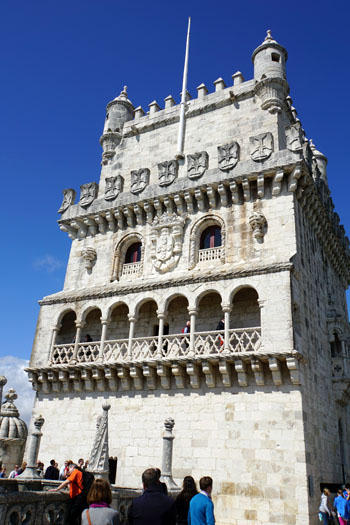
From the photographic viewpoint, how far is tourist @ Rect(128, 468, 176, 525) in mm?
5180

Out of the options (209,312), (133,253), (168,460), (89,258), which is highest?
(133,253)

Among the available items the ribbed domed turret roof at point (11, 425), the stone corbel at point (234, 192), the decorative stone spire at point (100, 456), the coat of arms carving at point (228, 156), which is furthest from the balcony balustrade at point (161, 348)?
the coat of arms carving at point (228, 156)

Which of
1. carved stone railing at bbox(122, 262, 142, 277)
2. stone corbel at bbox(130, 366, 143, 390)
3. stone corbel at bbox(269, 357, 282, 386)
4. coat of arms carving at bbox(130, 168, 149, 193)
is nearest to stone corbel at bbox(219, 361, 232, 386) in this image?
stone corbel at bbox(269, 357, 282, 386)

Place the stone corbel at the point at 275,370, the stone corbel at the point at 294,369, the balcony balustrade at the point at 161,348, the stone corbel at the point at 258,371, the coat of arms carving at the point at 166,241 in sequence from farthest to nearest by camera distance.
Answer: the coat of arms carving at the point at 166,241 < the balcony balustrade at the point at 161,348 < the stone corbel at the point at 258,371 < the stone corbel at the point at 275,370 < the stone corbel at the point at 294,369

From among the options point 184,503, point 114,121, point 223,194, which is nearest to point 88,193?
point 114,121

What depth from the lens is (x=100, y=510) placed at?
508 cm

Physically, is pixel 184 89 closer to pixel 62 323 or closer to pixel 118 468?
pixel 62 323

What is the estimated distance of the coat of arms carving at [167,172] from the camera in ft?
73.3

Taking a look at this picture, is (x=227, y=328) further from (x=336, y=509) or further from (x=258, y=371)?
(x=336, y=509)

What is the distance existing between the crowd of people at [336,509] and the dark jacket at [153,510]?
11495mm

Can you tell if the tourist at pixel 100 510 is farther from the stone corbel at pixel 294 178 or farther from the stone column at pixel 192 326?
the stone corbel at pixel 294 178

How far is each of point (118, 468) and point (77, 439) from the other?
2510 mm

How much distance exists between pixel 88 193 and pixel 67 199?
1.50 metres

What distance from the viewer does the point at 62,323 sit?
23875 millimetres
